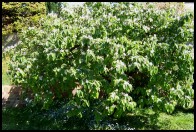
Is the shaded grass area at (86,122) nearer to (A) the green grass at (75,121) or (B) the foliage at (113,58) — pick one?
(A) the green grass at (75,121)

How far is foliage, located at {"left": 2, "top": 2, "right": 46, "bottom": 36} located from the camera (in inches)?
509

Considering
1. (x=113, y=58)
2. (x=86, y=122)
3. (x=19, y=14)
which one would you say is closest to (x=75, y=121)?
(x=86, y=122)

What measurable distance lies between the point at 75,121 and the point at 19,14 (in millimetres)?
7041

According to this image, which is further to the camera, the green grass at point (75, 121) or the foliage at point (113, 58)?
the green grass at point (75, 121)

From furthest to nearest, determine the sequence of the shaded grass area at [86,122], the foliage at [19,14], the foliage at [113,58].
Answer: the foliage at [19,14] → the shaded grass area at [86,122] → the foliage at [113,58]

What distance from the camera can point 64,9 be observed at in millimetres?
6680

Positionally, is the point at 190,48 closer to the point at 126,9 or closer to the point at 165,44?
the point at 165,44

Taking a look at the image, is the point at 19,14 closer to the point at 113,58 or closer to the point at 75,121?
the point at 75,121

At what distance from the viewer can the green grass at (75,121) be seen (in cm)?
703

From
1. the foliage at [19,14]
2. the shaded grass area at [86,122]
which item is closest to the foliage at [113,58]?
the shaded grass area at [86,122]

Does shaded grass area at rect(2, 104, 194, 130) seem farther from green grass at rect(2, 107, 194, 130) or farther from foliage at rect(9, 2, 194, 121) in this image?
foliage at rect(9, 2, 194, 121)

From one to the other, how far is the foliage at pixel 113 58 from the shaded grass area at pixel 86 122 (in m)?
0.55

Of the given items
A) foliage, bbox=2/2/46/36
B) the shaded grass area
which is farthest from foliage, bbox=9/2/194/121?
foliage, bbox=2/2/46/36

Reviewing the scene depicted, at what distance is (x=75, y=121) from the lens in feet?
24.0
